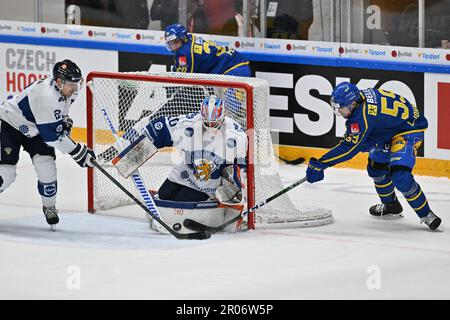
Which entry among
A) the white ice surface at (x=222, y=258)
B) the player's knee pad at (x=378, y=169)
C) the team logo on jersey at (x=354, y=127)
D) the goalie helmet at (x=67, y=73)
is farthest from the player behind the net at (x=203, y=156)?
the player's knee pad at (x=378, y=169)

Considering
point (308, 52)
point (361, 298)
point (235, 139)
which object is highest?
point (308, 52)

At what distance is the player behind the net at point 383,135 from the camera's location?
7.99m

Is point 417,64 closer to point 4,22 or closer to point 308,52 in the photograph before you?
point 308,52

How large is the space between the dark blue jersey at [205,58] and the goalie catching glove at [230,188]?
226 centimetres

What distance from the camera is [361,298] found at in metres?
6.42

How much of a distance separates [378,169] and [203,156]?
3.94 ft

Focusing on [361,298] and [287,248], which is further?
[287,248]

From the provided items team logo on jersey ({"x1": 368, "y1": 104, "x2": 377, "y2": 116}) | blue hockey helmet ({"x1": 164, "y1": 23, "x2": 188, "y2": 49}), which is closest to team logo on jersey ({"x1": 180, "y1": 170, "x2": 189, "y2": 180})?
team logo on jersey ({"x1": 368, "y1": 104, "x2": 377, "y2": 116})

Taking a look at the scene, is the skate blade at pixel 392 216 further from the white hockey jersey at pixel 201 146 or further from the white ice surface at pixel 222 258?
the white hockey jersey at pixel 201 146

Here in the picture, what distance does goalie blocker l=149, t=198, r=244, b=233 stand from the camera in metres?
7.94

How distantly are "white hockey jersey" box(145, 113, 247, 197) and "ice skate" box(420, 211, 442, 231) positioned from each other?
3.85 ft

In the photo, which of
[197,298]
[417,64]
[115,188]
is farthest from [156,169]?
[197,298]

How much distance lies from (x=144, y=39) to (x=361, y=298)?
5.23 m

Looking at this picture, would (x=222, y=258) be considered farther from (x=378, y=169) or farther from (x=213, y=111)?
(x=378, y=169)
